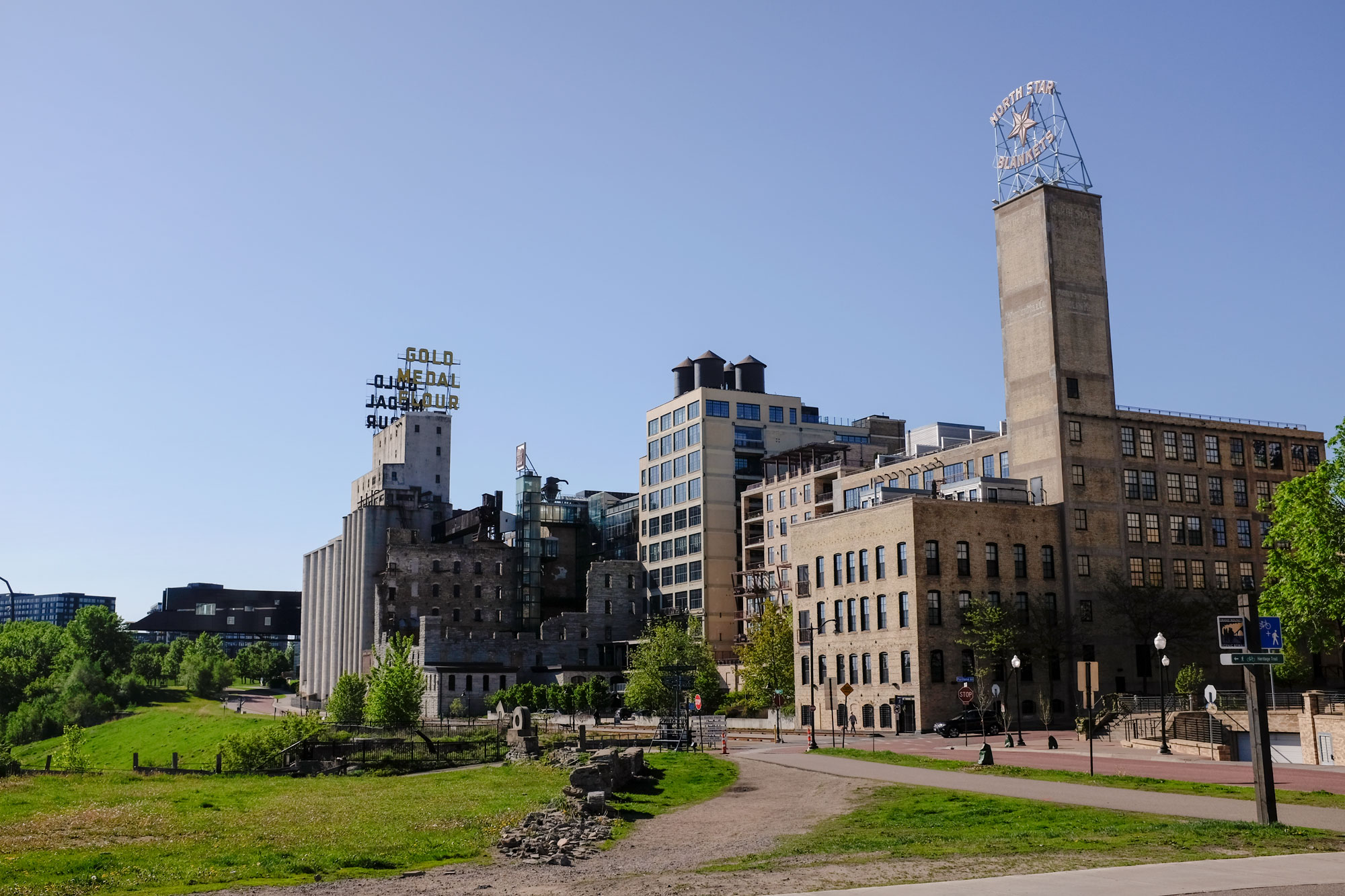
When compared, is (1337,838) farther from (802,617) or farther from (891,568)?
(802,617)

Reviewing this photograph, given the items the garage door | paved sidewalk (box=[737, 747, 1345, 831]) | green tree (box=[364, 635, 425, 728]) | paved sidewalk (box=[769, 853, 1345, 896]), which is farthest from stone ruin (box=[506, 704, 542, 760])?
paved sidewalk (box=[769, 853, 1345, 896])

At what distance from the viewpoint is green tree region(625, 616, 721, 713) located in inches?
3767

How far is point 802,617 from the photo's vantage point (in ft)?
297

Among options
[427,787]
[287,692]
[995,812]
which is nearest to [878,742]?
[427,787]

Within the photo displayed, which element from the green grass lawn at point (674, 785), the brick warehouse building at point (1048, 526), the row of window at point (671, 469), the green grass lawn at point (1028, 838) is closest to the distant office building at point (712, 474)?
the row of window at point (671, 469)

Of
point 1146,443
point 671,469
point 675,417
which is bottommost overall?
point 1146,443

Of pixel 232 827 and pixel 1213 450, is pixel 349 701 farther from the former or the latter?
pixel 1213 450

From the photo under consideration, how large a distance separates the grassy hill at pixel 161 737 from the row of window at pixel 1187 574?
6946 centimetres

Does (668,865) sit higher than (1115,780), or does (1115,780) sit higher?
(668,865)

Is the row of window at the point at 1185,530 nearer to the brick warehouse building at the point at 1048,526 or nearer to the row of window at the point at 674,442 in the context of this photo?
the brick warehouse building at the point at 1048,526

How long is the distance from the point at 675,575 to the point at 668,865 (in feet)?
350

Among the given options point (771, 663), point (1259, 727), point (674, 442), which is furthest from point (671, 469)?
point (1259, 727)

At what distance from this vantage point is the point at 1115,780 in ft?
116

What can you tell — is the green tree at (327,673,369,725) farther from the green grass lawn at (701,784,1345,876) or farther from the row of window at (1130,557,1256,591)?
the green grass lawn at (701,784,1345,876)
